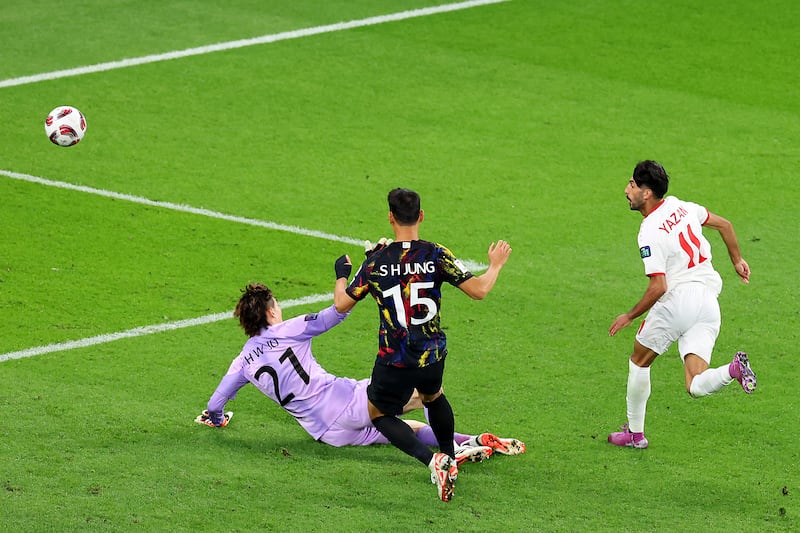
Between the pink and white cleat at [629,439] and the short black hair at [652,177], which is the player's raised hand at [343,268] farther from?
the pink and white cleat at [629,439]

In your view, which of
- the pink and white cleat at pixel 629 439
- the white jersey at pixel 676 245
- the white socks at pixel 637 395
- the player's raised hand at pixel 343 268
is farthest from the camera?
the pink and white cleat at pixel 629 439

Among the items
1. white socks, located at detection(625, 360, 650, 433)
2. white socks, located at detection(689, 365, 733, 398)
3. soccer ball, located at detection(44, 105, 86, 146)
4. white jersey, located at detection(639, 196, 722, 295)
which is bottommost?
white socks, located at detection(625, 360, 650, 433)

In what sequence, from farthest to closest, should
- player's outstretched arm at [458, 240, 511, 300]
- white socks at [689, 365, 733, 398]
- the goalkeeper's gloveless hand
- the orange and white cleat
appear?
1. the goalkeeper's gloveless hand
2. the orange and white cleat
3. white socks at [689, 365, 733, 398]
4. player's outstretched arm at [458, 240, 511, 300]

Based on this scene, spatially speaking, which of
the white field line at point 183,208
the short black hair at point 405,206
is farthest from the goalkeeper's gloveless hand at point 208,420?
the white field line at point 183,208

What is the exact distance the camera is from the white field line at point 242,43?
17.6 m

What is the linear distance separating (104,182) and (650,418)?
24.8ft

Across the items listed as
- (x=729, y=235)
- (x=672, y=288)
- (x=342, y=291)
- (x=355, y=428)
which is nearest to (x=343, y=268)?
(x=342, y=291)

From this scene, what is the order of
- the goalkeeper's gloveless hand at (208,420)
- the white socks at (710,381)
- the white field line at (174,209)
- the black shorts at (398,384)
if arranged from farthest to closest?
the white field line at (174,209) → the goalkeeper's gloveless hand at (208,420) → the white socks at (710,381) → the black shorts at (398,384)

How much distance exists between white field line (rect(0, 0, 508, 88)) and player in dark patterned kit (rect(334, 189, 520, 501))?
11147 mm

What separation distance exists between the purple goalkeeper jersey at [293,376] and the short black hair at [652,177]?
228cm

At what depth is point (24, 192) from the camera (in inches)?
548

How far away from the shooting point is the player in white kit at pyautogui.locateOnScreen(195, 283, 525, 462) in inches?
328

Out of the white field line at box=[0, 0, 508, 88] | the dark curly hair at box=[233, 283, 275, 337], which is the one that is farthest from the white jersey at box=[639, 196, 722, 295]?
the white field line at box=[0, 0, 508, 88]

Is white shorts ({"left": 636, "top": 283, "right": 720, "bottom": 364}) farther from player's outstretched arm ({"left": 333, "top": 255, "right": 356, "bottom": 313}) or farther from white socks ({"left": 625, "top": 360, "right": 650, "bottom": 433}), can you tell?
player's outstretched arm ({"left": 333, "top": 255, "right": 356, "bottom": 313})
